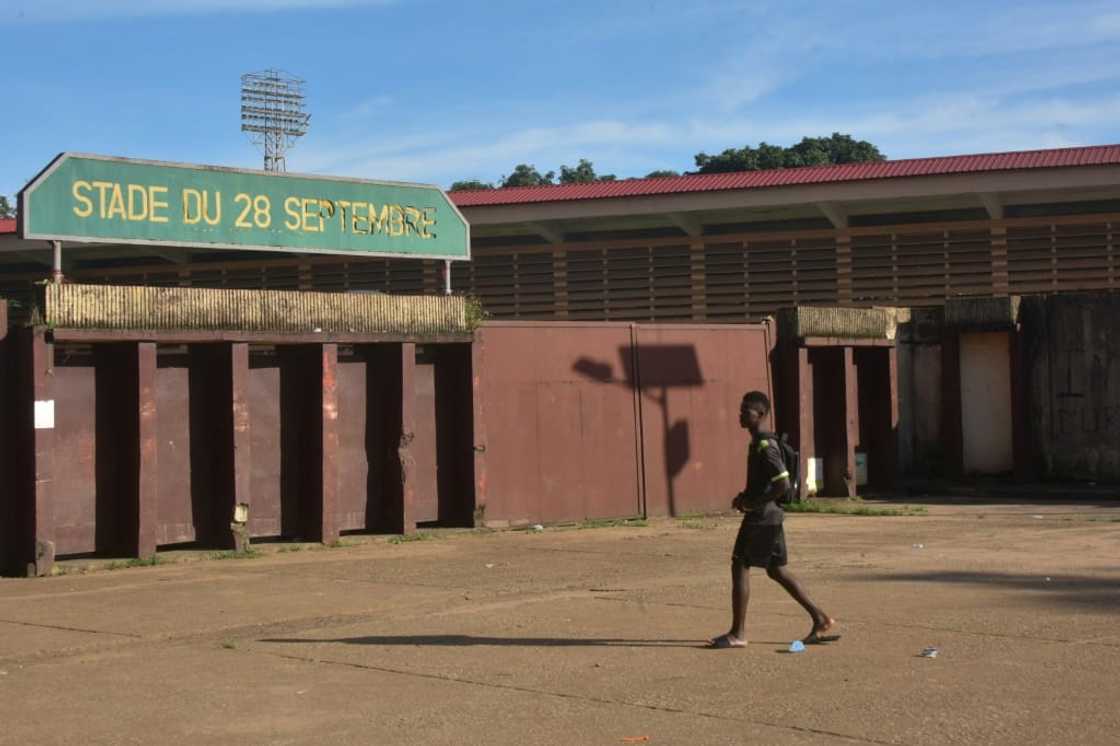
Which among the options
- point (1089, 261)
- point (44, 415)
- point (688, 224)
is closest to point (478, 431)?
point (44, 415)

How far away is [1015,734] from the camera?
21.8 ft

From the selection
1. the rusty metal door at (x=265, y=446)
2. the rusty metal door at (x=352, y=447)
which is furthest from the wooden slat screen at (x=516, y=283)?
the rusty metal door at (x=265, y=446)

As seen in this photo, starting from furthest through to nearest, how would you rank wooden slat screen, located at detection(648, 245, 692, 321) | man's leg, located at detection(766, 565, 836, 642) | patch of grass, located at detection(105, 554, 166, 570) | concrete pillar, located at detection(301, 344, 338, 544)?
wooden slat screen, located at detection(648, 245, 692, 321)
concrete pillar, located at detection(301, 344, 338, 544)
patch of grass, located at detection(105, 554, 166, 570)
man's leg, located at detection(766, 565, 836, 642)

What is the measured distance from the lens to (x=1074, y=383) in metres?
23.3

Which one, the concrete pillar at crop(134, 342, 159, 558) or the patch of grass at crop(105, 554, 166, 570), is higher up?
the concrete pillar at crop(134, 342, 159, 558)

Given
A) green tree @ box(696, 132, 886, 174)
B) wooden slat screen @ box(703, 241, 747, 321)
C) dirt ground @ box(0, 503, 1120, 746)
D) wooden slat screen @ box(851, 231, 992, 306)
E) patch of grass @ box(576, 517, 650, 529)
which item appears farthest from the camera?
green tree @ box(696, 132, 886, 174)

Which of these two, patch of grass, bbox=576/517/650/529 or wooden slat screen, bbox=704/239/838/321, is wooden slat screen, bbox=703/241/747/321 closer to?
wooden slat screen, bbox=704/239/838/321

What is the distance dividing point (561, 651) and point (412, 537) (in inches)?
307

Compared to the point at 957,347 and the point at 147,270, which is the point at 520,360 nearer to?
the point at 957,347

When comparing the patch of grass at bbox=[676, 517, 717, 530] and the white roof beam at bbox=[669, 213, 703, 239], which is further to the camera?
the white roof beam at bbox=[669, 213, 703, 239]

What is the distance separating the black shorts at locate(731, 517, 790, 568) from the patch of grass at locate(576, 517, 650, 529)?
9375 mm

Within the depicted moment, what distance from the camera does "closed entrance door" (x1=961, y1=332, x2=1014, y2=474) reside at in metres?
24.0

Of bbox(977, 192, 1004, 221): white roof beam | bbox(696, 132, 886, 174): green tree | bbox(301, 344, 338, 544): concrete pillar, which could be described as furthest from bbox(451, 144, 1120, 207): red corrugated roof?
bbox(696, 132, 886, 174): green tree

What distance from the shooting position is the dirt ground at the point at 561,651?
704 centimetres
